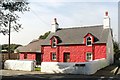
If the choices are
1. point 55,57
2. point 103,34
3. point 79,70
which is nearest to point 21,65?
point 79,70

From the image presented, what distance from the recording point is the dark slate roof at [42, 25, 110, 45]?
110ft

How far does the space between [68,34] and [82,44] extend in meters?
4.35

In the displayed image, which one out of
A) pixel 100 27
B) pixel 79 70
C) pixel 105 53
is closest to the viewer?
pixel 79 70

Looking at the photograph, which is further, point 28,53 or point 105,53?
point 28,53

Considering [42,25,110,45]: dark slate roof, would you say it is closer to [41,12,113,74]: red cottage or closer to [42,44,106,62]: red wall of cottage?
[41,12,113,74]: red cottage

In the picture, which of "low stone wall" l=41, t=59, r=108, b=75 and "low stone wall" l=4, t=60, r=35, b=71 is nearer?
"low stone wall" l=41, t=59, r=108, b=75

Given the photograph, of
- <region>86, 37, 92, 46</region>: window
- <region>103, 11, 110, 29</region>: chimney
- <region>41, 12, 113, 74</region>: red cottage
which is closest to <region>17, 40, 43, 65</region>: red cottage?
<region>41, 12, 113, 74</region>: red cottage

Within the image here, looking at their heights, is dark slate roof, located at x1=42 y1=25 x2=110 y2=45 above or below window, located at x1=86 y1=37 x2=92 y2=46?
above

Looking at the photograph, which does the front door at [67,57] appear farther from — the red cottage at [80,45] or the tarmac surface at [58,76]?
the tarmac surface at [58,76]

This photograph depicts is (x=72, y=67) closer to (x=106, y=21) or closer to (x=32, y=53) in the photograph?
(x=106, y=21)

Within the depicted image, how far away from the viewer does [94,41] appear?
33.0 meters

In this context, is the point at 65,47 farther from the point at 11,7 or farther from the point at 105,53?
the point at 11,7

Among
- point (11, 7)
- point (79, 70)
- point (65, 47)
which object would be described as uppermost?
point (11, 7)

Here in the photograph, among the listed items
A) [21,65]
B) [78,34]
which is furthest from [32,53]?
[21,65]
